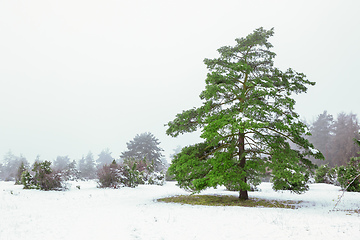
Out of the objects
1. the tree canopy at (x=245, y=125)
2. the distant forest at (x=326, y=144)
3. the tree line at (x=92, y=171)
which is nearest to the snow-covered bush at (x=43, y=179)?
the tree line at (x=92, y=171)

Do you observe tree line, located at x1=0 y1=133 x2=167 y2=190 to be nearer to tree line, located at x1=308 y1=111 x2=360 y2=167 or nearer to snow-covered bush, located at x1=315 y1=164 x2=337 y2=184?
snow-covered bush, located at x1=315 y1=164 x2=337 y2=184

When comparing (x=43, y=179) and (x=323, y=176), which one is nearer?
(x=43, y=179)

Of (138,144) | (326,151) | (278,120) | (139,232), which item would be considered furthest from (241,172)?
(326,151)

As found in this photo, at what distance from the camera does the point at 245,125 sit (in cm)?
795

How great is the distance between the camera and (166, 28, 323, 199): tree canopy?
898cm

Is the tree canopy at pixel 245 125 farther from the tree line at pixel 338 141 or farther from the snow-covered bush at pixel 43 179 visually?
the tree line at pixel 338 141

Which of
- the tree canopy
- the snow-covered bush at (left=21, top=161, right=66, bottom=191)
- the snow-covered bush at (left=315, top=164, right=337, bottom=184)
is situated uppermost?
the tree canopy

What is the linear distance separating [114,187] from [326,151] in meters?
41.7

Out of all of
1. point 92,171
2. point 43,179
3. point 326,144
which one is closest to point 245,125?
point 43,179

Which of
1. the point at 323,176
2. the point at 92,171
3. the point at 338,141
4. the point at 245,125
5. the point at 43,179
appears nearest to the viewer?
the point at 245,125

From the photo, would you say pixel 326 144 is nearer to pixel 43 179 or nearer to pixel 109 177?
pixel 109 177

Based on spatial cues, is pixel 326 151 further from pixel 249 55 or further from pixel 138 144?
pixel 249 55

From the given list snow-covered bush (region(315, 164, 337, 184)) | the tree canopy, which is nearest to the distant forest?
snow-covered bush (region(315, 164, 337, 184))

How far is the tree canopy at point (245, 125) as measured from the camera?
8984 millimetres
